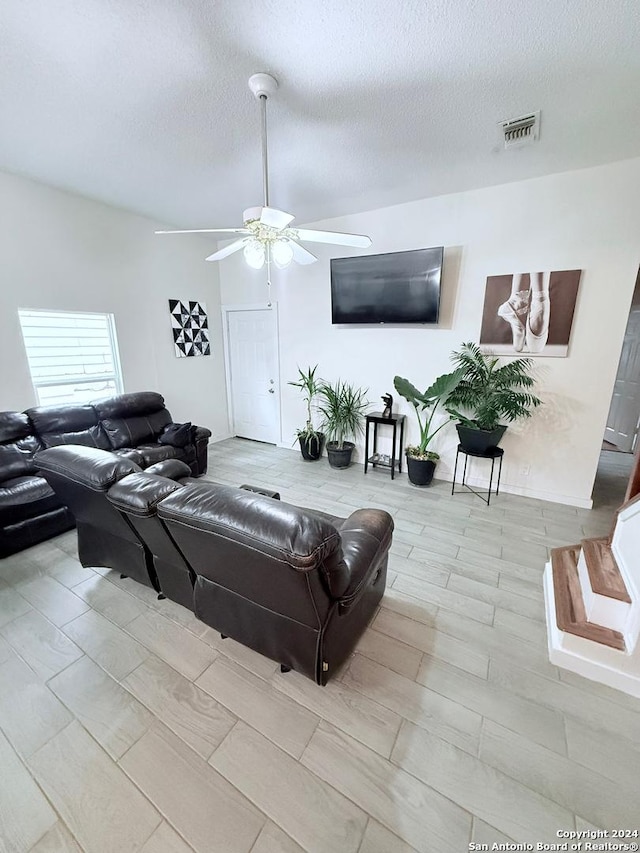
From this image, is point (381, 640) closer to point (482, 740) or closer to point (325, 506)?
point (482, 740)

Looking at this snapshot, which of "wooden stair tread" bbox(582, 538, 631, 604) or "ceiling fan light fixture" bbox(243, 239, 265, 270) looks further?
"ceiling fan light fixture" bbox(243, 239, 265, 270)

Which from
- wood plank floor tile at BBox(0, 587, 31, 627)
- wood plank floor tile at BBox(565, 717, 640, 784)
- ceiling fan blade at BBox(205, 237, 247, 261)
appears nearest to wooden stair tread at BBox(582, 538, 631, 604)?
wood plank floor tile at BBox(565, 717, 640, 784)

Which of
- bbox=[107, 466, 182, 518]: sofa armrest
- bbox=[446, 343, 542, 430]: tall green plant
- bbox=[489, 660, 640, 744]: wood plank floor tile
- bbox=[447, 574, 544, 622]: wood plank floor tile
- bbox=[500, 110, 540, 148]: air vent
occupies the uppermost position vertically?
bbox=[500, 110, 540, 148]: air vent

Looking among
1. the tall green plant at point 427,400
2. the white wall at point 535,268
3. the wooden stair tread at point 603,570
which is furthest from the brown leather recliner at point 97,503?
the white wall at point 535,268

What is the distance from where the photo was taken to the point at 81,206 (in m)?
3.48

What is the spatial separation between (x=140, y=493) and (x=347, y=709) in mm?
1333

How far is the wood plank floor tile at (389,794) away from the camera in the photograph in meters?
1.09

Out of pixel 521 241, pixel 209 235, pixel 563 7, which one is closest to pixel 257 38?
pixel 563 7

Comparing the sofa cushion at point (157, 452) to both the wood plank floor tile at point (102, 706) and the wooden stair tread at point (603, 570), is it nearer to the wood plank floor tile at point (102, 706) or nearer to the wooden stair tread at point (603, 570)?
the wood plank floor tile at point (102, 706)

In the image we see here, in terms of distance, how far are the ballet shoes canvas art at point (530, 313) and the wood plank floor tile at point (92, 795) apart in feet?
12.9

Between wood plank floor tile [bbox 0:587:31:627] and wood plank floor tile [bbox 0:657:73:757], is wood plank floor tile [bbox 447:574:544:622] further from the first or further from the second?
wood plank floor tile [bbox 0:587:31:627]

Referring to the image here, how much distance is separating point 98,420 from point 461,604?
376 centimetres

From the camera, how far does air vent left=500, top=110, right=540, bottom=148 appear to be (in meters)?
2.16

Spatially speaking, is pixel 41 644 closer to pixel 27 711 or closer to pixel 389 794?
pixel 27 711
